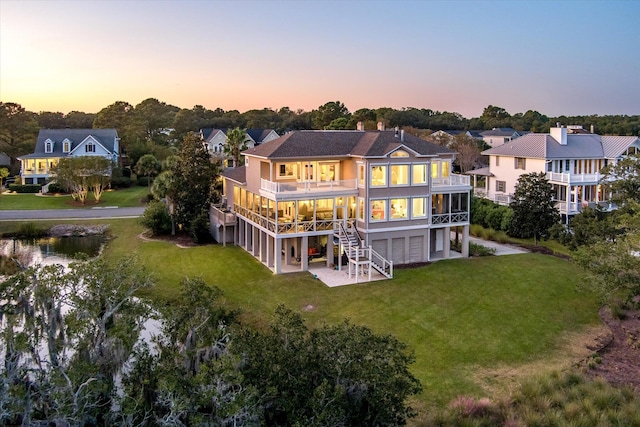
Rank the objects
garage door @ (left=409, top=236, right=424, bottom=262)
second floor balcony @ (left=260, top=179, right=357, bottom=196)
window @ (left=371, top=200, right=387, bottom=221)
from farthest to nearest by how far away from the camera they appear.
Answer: garage door @ (left=409, top=236, right=424, bottom=262) < window @ (left=371, top=200, right=387, bottom=221) < second floor balcony @ (left=260, top=179, right=357, bottom=196)

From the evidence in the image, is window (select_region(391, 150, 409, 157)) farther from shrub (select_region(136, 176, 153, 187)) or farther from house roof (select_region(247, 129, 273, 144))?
house roof (select_region(247, 129, 273, 144))

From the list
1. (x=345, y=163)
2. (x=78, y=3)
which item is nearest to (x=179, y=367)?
(x=345, y=163)

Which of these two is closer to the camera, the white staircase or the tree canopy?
the white staircase

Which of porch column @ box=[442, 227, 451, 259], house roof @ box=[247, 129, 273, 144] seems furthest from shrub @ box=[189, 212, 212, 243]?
house roof @ box=[247, 129, 273, 144]

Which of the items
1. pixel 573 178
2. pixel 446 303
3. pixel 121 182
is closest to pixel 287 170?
pixel 446 303

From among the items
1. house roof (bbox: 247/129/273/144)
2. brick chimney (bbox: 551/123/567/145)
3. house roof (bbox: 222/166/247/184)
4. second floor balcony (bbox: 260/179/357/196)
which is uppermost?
house roof (bbox: 247/129/273/144)

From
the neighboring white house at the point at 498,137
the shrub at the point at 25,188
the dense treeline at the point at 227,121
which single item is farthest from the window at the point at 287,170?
the neighboring white house at the point at 498,137

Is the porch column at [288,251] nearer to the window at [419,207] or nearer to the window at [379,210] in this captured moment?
the window at [379,210]
